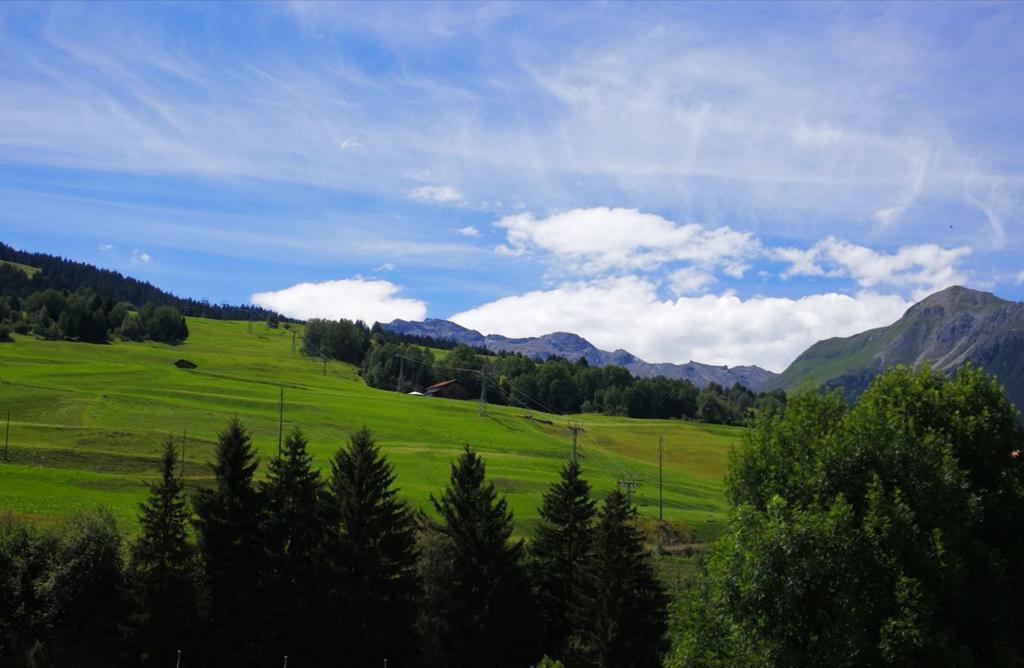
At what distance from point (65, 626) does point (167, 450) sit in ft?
30.6

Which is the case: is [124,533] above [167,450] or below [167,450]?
below

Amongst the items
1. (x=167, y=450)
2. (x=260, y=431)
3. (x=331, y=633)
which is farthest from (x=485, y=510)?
(x=260, y=431)

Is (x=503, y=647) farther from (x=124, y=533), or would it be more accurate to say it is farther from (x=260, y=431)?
(x=260, y=431)

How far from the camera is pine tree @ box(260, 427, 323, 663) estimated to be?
4216cm

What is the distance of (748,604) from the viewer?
94.3 ft

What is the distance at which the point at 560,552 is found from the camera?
49188 millimetres

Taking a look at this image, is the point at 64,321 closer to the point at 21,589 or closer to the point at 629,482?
the point at 629,482

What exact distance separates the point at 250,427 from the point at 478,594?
58.9 m

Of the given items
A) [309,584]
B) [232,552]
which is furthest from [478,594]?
[232,552]

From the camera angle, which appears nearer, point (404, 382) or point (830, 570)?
point (830, 570)

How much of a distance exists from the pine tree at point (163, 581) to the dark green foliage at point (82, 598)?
3.98 ft

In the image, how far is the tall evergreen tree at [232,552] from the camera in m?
41.4

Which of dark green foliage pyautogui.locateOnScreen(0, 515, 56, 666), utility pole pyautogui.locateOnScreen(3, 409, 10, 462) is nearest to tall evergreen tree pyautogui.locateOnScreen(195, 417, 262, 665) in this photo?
dark green foliage pyautogui.locateOnScreen(0, 515, 56, 666)

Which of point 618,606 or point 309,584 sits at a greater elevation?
point 309,584
